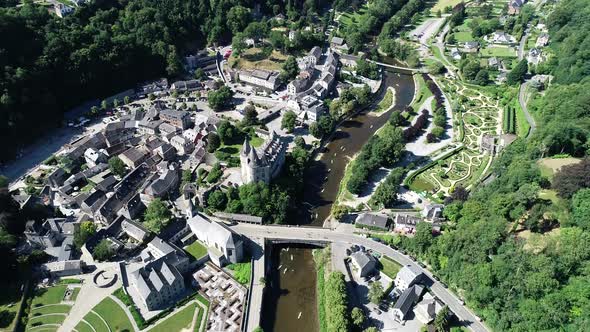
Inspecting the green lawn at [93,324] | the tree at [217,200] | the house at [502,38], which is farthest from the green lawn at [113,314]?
the house at [502,38]

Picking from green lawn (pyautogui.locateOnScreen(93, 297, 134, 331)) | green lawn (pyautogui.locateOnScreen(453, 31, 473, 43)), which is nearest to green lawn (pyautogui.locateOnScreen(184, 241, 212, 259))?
green lawn (pyautogui.locateOnScreen(93, 297, 134, 331))

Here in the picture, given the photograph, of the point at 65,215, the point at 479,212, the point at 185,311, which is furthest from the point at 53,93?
the point at 479,212

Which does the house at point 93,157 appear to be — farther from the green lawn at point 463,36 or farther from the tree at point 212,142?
the green lawn at point 463,36

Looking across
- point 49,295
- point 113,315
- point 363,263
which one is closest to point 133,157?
point 49,295

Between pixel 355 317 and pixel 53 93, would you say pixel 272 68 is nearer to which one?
pixel 53 93

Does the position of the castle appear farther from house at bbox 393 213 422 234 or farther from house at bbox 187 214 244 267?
house at bbox 393 213 422 234

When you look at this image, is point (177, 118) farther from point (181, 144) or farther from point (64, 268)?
point (64, 268)
